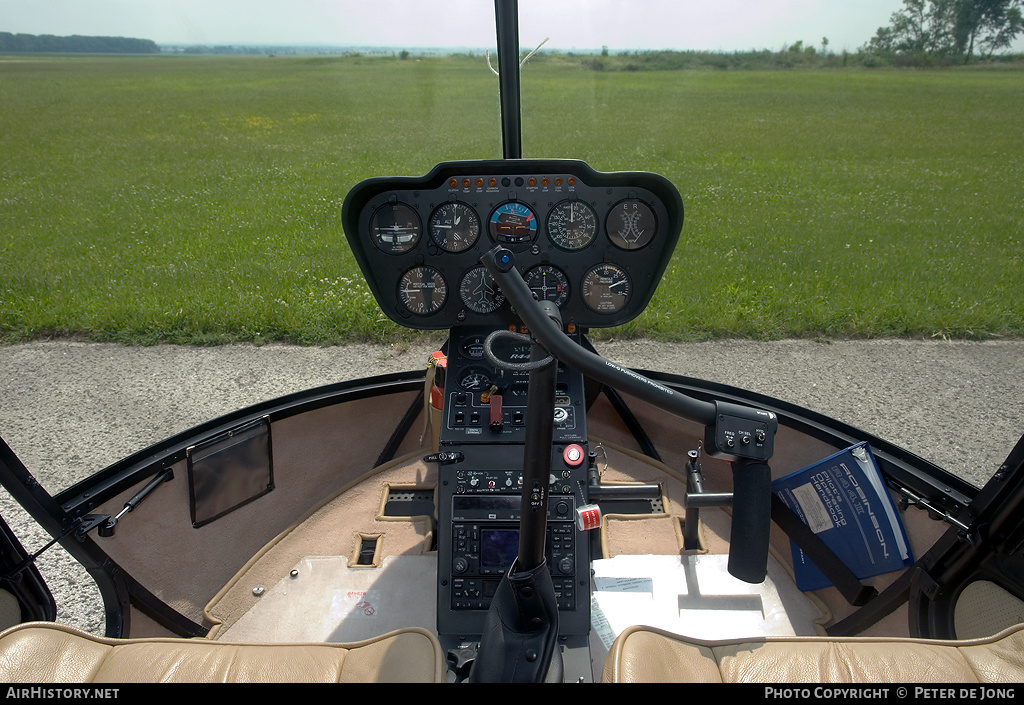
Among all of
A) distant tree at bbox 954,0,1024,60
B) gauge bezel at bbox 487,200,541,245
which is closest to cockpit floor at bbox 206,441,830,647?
gauge bezel at bbox 487,200,541,245

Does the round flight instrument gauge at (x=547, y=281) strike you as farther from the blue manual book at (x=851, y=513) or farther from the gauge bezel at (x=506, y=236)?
the blue manual book at (x=851, y=513)

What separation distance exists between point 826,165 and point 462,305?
10533mm

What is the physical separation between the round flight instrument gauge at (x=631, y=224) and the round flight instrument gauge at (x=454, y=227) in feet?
1.63

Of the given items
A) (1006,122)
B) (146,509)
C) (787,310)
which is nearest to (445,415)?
(146,509)

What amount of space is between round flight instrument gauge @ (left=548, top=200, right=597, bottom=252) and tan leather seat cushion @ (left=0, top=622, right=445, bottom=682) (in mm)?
1480

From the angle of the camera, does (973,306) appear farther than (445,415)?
Yes

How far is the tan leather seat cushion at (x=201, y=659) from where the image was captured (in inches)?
42.2

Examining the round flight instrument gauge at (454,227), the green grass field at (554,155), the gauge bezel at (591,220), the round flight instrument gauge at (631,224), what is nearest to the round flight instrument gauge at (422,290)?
the round flight instrument gauge at (454,227)

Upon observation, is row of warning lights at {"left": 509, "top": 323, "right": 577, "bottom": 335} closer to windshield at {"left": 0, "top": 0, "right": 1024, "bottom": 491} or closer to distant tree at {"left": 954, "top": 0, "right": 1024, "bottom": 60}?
windshield at {"left": 0, "top": 0, "right": 1024, "bottom": 491}

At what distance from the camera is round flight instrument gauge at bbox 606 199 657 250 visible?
7.60 feet

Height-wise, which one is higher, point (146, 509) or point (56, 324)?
point (146, 509)

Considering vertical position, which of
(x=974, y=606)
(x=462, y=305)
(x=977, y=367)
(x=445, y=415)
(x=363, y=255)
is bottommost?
(x=977, y=367)

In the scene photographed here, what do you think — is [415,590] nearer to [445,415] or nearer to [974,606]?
[445,415]

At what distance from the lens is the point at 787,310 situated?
5129 millimetres
